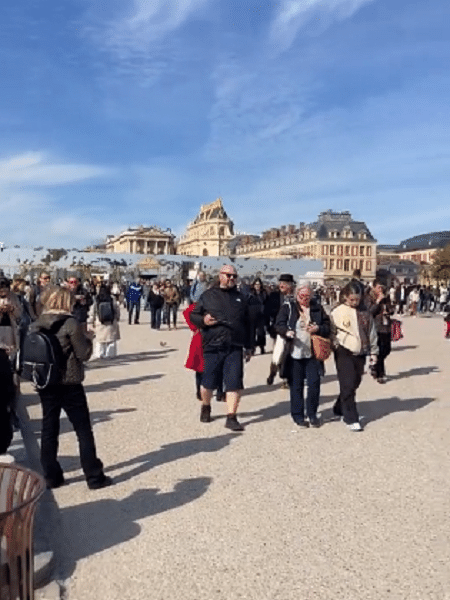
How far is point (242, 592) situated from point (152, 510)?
1315 millimetres

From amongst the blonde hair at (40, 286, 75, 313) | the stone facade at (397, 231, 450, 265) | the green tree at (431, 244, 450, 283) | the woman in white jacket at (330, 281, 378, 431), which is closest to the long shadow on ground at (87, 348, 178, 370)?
the woman in white jacket at (330, 281, 378, 431)

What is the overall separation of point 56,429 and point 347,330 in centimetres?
337

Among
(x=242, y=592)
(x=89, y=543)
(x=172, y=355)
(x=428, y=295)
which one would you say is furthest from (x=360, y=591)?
(x=428, y=295)

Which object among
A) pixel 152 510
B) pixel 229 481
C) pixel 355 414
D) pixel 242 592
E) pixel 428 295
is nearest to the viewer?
pixel 242 592

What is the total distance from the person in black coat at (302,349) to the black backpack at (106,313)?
18.6ft

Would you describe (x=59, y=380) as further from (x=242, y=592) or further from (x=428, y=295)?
(x=428, y=295)

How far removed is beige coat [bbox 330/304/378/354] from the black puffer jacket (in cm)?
314

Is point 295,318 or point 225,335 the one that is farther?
point 295,318

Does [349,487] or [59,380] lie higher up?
[59,380]

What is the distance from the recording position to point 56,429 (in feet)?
16.8

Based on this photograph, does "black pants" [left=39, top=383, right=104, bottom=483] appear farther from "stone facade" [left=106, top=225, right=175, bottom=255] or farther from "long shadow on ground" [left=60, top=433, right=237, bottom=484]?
"stone facade" [left=106, top=225, right=175, bottom=255]

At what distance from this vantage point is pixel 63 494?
16.0 feet

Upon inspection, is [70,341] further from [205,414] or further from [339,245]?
[339,245]

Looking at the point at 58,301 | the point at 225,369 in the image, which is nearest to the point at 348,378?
the point at 225,369
